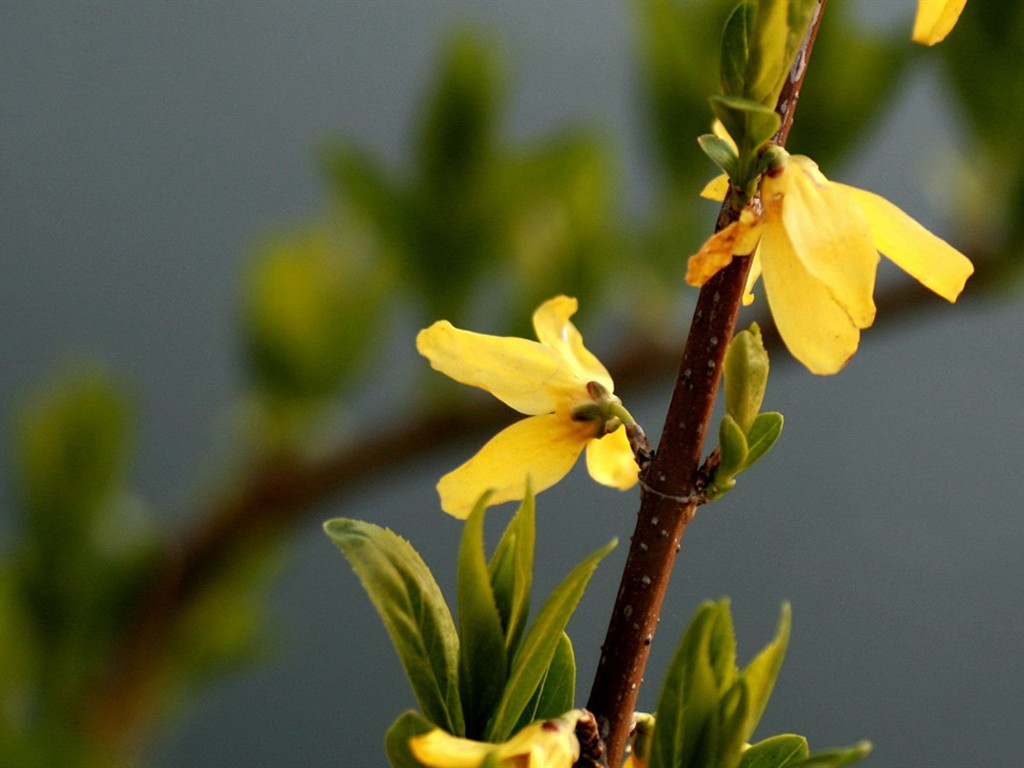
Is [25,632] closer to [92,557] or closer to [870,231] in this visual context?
[92,557]

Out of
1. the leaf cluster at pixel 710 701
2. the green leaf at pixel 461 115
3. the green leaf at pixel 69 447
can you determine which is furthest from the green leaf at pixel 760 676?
the green leaf at pixel 69 447

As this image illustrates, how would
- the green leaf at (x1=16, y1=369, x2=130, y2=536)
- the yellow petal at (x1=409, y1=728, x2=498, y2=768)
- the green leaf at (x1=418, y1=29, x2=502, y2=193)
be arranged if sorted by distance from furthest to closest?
1. the green leaf at (x1=16, y1=369, x2=130, y2=536)
2. the green leaf at (x1=418, y1=29, x2=502, y2=193)
3. the yellow petal at (x1=409, y1=728, x2=498, y2=768)

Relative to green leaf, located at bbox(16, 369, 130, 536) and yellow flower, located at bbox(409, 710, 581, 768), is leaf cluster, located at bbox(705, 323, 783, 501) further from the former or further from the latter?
green leaf, located at bbox(16, 369, 130, 536)

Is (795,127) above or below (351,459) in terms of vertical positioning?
above

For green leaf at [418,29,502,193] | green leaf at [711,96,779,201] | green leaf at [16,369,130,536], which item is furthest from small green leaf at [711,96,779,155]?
green leaf at [16,369,130,536]

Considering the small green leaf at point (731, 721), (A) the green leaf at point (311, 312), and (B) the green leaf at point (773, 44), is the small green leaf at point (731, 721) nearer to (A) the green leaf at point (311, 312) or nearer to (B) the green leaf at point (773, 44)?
(B) the green leaf at point (773, 44)

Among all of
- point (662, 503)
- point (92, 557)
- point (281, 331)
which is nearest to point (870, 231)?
point (662, 503)
